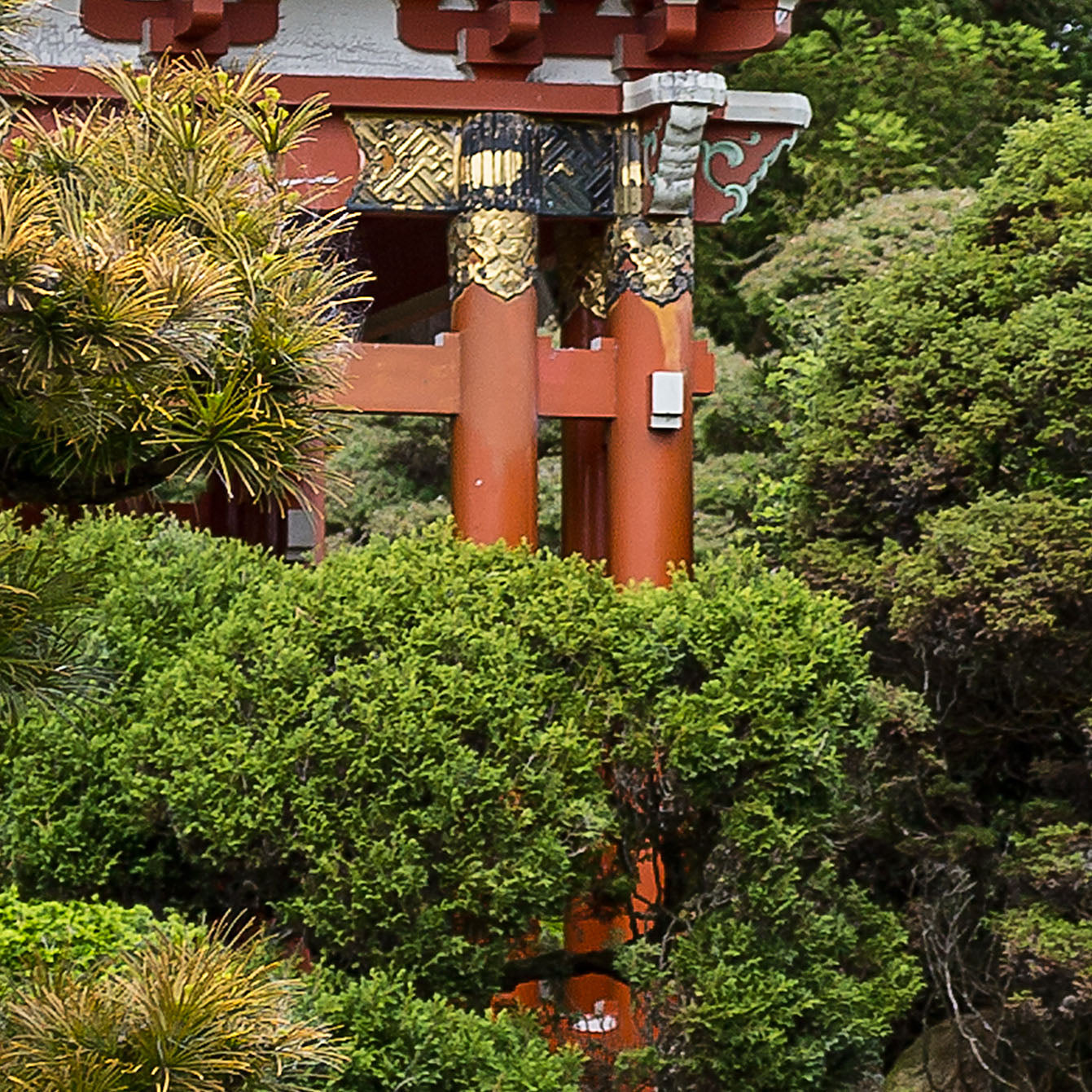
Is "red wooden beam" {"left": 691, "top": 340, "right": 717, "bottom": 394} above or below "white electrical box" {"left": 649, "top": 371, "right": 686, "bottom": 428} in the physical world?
above

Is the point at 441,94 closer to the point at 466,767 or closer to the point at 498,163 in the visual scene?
the point at 498,163

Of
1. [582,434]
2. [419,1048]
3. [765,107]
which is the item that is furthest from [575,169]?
[419,1048]

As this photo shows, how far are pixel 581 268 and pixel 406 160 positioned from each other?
49.6 inches

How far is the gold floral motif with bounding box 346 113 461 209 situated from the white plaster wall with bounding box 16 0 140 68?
1.07m

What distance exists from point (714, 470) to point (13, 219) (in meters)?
12.0

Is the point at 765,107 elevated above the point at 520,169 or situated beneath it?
elevated above

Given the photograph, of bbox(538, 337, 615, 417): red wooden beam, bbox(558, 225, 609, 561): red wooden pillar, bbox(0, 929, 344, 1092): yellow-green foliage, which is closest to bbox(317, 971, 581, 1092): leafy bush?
bbox(0, 929, 344, 1092): yellow-green foliage

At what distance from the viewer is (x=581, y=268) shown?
444 inches

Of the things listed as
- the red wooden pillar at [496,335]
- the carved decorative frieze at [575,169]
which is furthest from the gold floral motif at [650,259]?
the red wooden pillar at [496,335]

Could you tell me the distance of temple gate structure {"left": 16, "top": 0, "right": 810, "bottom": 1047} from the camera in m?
10.2

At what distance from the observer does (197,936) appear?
5629mm

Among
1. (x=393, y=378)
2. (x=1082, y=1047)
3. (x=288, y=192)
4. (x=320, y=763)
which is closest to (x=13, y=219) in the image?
(x=288, y=192)

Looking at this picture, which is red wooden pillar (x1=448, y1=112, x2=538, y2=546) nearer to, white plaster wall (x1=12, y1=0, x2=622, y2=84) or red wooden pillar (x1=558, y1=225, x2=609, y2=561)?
white plaster wall (x1=12, y1=0, x2=622, y2=84)

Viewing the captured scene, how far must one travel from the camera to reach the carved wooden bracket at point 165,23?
10.1 meters
